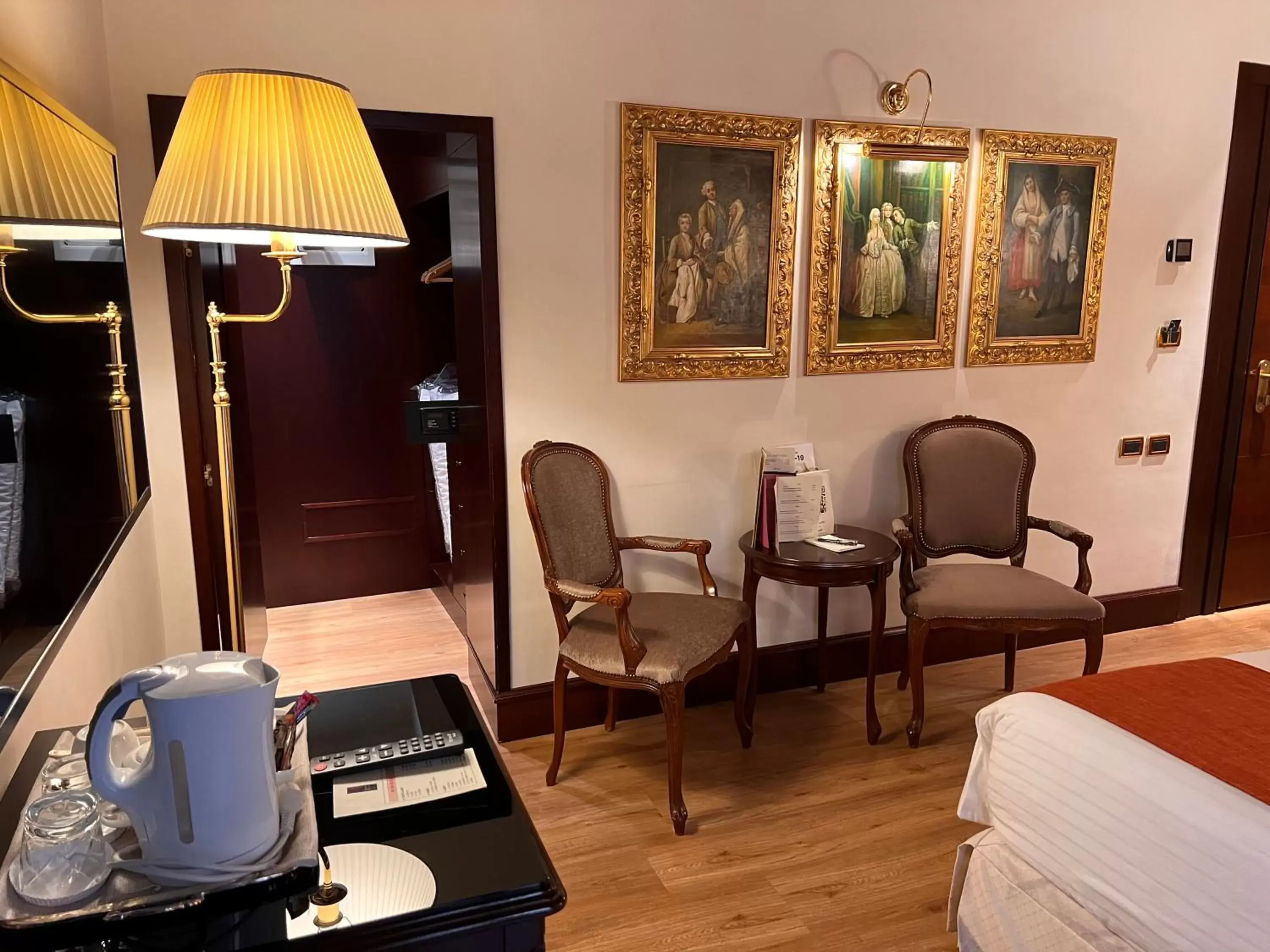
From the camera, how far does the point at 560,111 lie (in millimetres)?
2891

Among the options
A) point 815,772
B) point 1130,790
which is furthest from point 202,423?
point 1130,790

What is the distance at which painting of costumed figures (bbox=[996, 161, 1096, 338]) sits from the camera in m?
3.55

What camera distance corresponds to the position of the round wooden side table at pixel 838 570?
9.80ft

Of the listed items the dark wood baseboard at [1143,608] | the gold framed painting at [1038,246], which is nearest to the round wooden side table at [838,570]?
the gold framed painting at [1038,246]

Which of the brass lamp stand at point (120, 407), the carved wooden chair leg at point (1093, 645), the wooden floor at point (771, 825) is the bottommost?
the wooden floor at point (771, 825)

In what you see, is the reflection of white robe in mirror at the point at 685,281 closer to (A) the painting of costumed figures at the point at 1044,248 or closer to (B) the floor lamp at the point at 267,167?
(A) the painting of costumed figures at the point at 1044,248

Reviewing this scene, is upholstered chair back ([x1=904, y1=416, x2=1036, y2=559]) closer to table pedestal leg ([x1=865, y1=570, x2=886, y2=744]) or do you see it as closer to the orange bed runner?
table pedestal leg ([x1=865, y1=570, x2=886, y2=744])

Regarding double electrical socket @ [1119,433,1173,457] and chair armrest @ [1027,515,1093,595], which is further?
double electrical socket @ [1119,433,1173,457]

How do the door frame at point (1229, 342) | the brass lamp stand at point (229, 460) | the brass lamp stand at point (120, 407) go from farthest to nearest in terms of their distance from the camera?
the door frame at point (1229, 342), the brass lamp stand at point (229, 460), the brass lamp stand at point (120, 407)

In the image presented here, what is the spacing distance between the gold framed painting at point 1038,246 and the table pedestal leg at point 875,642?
3.62 ft

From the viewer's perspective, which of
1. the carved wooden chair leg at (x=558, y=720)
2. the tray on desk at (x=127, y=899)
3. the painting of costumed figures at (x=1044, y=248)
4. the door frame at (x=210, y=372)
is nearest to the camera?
the tray on desk at (x=127, y=899)

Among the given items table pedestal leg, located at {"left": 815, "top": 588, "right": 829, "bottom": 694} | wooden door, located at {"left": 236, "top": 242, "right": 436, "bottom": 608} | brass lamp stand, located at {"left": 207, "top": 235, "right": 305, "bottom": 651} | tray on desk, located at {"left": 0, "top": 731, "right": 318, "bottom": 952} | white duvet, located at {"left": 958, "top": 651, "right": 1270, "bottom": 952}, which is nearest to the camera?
tray on desk, located at {"left": 0, "top": 731, "right": 318, "bottom": 952}

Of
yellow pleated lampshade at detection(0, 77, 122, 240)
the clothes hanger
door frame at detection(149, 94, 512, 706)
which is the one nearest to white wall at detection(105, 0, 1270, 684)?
door frame at detection(149, 94, 512, 706)

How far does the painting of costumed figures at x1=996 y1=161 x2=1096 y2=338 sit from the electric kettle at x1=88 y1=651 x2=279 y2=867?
3304 mm
